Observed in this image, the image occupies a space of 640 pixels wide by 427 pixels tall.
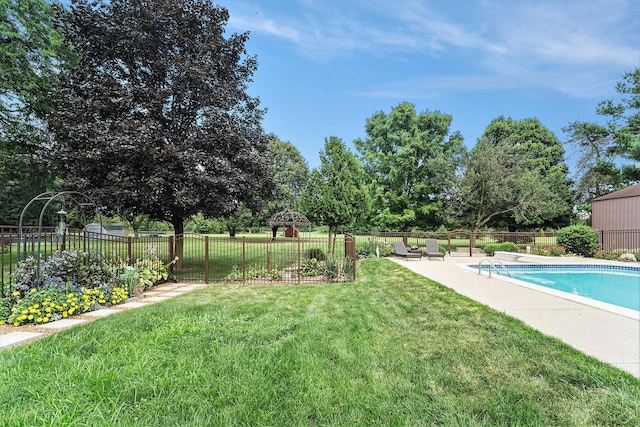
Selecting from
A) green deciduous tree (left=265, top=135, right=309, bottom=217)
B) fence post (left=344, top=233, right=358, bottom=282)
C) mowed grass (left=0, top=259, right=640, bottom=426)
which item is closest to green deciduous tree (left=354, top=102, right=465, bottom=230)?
green deciduous tree (left=265, top=135, right=309, bottom=217)

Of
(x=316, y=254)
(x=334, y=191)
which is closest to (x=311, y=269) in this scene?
(x=316, y=254)

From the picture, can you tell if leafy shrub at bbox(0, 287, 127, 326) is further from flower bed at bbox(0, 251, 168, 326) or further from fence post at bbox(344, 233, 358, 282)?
fence post at bbox(344, 233, 358, 282)

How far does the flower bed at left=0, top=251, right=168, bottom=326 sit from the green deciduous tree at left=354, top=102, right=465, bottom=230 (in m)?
20.2

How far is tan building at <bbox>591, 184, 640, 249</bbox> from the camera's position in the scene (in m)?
15.4

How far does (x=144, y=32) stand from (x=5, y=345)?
8.63 metres

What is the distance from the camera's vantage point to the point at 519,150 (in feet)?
78.5

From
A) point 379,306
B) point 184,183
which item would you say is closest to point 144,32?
point 184,183

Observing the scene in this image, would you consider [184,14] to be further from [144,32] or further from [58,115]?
[58,115]

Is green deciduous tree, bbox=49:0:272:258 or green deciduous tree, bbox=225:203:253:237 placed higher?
green deciduous tree, bbox=49:0:272:258

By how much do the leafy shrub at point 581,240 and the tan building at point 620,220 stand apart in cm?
226

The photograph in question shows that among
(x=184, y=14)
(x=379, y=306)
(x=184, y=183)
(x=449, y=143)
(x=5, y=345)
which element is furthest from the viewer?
(x=449, y=143)

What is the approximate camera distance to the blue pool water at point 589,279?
7270 millimetres

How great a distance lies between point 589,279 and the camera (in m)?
9.35

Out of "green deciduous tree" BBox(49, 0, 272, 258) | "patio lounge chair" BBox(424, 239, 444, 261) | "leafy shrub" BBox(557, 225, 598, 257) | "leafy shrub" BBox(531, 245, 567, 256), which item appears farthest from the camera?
"leafy shrub" BBox(531, 245, 567, 256)
